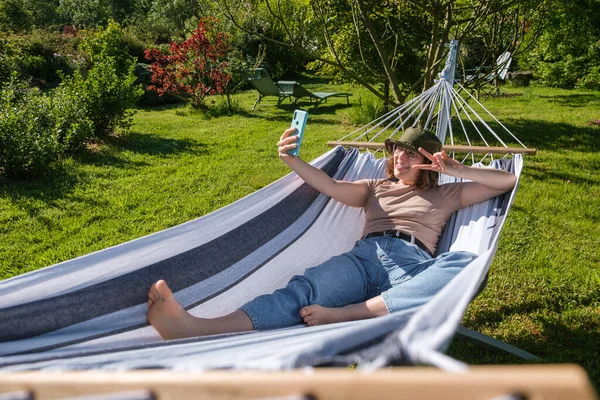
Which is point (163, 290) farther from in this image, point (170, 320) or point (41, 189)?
point (41, 189)

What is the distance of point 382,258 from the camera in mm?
2061

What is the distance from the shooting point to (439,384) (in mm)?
602

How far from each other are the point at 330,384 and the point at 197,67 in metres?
7.77

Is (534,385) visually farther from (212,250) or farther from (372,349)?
(212,250)

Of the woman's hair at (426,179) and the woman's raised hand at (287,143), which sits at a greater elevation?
the woman's raised hand at (287,143)

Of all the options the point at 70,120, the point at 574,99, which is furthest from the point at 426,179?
the point at 574,99

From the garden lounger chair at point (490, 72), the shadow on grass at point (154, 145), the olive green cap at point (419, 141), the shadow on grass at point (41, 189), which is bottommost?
the shadow on grass at point (41, 189)

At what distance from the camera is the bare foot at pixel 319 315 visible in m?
1.76

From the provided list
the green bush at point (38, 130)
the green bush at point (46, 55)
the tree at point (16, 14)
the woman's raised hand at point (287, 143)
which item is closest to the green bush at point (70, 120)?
the green bush at point (38, 130)

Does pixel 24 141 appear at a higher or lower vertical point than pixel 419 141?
lower

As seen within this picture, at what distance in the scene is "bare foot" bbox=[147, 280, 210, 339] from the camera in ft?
5.33

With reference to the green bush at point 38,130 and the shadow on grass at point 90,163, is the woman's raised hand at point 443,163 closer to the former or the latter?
the shadow on grass at point 90,163

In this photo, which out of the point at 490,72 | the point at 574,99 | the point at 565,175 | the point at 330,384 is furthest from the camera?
the point at 574,99

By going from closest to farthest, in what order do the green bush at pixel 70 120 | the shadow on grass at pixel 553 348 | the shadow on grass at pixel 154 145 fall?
the shadow on grass at pixel 553 348 < the green bush at pixel 70 120 < the shadow on grass at pixel 154 145
